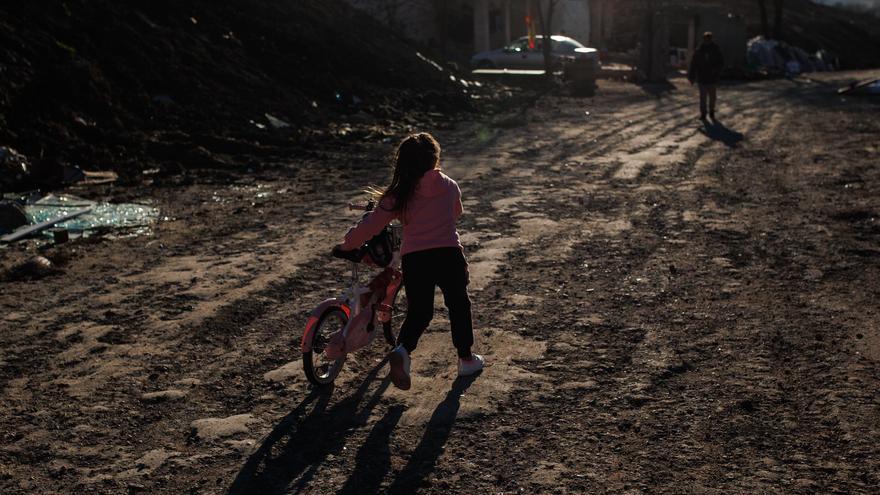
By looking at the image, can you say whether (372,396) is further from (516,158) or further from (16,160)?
(516,158)

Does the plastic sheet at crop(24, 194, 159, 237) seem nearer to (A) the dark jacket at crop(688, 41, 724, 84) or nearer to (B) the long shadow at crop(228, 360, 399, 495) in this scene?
(B) the long shadow at crop(228, 360, 399, 495)

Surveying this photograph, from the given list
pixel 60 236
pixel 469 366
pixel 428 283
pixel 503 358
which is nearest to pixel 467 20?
pixel 60 236

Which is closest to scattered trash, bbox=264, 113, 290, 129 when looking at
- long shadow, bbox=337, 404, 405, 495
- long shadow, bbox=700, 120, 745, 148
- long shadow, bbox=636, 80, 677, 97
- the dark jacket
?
long shadow, bbox=700, 120, 745, 148

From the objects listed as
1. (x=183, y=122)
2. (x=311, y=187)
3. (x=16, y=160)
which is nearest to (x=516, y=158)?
(x=311, y=187)

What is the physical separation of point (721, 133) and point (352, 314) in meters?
13.7

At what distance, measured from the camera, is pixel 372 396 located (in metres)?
5.30

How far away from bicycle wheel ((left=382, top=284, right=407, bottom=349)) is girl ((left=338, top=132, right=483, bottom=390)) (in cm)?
42

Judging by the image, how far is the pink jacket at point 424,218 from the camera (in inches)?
202

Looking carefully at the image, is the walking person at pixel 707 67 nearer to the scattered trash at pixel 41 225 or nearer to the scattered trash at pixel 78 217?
the scattered trash at pixel 78 217

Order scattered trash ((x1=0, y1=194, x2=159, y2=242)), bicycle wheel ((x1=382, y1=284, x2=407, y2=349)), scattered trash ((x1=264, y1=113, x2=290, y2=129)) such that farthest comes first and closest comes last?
scattered trash ((x1=264, y1=113, x2=290, y2=129))
scattered trash ((x1=0, y1=194, x2=159, y2=242))
bicycle wheel ((x1=382, y1=284, x2=407, y2=349))

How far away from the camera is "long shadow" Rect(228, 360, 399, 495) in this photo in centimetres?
427

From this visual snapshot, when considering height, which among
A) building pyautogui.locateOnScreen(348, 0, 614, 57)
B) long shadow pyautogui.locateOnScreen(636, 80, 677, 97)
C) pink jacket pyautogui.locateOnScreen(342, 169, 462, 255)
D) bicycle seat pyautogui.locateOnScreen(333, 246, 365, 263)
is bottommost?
long shadow pyautogui.locateOnScreen(636, 80, 677, 97)

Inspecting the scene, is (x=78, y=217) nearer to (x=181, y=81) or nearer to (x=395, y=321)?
(x=395, y=321)

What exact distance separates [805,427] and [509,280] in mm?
3139
